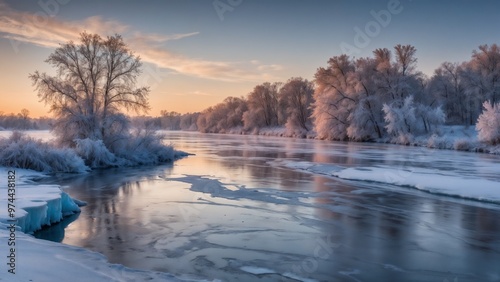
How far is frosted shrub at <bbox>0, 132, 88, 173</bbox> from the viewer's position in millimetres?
18047

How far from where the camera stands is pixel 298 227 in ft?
28.9

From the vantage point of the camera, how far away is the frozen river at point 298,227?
20.7 feet

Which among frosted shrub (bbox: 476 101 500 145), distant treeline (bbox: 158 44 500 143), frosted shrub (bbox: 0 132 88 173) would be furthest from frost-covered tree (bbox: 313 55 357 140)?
frosted shrub (bbox: 0 132 88 173)

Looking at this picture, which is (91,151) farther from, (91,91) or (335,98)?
(335,98)

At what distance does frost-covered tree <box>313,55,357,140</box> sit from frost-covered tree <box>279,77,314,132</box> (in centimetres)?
1482

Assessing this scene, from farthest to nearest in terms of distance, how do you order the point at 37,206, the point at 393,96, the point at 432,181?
the point at 393,96
the point at 432,181
the point at 37,206

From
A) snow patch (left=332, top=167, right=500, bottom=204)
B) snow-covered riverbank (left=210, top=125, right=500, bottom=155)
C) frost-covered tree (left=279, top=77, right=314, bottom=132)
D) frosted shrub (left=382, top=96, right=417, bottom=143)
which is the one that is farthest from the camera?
frost-covered tree (left=279, top=77, right=314, bottom=132)

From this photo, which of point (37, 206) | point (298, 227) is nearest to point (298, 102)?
point (298, 227)

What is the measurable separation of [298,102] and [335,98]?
21.5 metres

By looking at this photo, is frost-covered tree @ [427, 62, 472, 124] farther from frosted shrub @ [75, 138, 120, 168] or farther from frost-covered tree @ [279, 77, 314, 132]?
frosted shrub @ [75, 138, 120, 168]

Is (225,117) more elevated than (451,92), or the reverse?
(451,92)

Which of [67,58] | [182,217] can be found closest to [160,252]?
[182,217]

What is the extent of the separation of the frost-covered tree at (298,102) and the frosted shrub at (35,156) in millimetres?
54270

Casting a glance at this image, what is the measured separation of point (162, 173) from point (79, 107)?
853 centimetres
